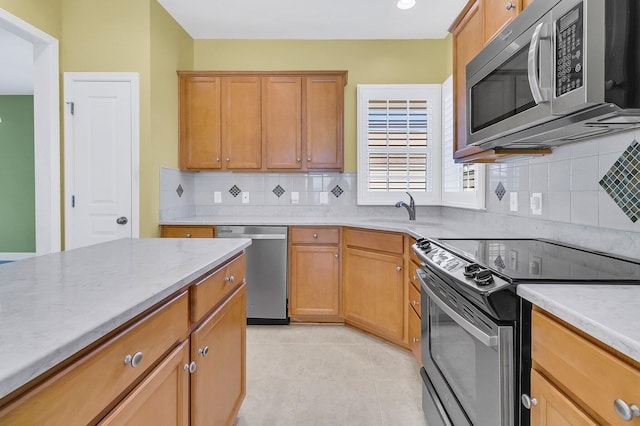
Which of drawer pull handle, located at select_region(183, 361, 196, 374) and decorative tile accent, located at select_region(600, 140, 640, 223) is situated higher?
decorative tile accent, located at select_region(600, 140, 640, 223)

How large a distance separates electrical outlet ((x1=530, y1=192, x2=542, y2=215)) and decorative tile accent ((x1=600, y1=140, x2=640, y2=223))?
1.56 feet

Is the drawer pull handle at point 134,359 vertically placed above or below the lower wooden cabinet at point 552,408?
above

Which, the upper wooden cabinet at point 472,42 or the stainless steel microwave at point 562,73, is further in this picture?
the upper wooden cabinet at point 472,42

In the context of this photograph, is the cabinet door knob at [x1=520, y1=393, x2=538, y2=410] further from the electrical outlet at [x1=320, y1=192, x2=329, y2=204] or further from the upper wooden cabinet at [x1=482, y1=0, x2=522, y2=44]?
the electrical outlet at [x1=320, y1=192, x2=329, y2=204]

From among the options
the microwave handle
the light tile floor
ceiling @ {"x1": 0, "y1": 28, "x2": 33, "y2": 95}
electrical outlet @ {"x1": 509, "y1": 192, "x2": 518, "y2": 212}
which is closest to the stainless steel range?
the light tile floor

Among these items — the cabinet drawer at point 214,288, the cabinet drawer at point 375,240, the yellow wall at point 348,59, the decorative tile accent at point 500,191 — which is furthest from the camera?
the yellow wall at point 348,59

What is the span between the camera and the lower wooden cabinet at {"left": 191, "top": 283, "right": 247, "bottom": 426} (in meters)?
1.19

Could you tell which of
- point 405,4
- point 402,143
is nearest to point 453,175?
point 402,143

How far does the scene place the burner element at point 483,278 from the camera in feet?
3.50

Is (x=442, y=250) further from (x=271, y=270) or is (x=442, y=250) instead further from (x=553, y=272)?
(x=271, y=270)

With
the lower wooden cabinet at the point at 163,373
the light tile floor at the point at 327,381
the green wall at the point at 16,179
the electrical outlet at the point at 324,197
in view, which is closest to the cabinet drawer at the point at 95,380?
the lower wooden cabinet at the point at 163,373

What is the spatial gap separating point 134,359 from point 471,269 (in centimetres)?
106

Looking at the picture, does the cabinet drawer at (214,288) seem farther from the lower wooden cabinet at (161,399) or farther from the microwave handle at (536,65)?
the microwave handle at (536,65)

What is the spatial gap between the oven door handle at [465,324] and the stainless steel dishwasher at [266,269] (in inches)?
65.3
